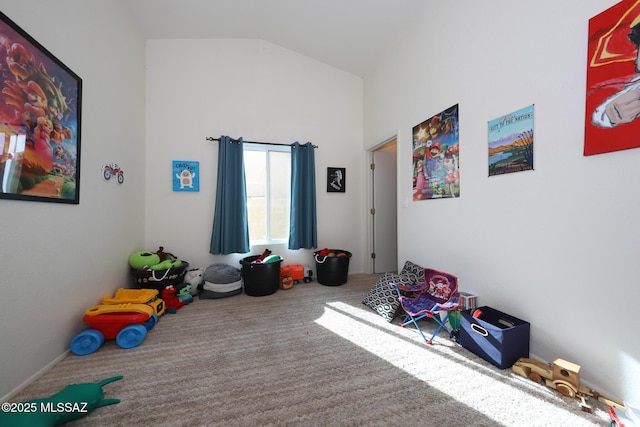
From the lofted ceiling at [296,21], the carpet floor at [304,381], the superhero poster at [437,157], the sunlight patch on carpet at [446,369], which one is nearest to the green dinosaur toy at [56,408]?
the carpet floor at [304,381]

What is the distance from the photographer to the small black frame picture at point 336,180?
3.85m

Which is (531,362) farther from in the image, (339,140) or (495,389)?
(339,140)

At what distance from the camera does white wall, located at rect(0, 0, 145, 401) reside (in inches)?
55.0

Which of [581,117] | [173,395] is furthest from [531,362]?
[173,395]

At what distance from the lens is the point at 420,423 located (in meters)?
1.18

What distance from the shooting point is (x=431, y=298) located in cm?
225

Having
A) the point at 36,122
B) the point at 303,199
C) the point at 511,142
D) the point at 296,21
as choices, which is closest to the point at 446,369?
the point at 511,142

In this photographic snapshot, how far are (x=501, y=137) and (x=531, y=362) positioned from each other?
1.57 meters

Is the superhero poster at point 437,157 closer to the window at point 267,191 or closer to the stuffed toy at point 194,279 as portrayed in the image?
the window at point 267,191

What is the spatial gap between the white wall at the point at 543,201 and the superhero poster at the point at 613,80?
0.05m

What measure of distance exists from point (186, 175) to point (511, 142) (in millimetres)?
3577

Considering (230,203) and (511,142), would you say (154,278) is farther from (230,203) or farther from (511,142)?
(511,142)

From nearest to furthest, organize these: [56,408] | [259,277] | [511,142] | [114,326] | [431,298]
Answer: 1. [56,408]
2. [511,142]
3. [114,326]
4. [431,298]
5. [259,277]

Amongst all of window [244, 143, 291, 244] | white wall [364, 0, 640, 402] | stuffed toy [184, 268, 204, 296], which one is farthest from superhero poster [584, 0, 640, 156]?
stuffed toy [184, 268, 204, 296]
